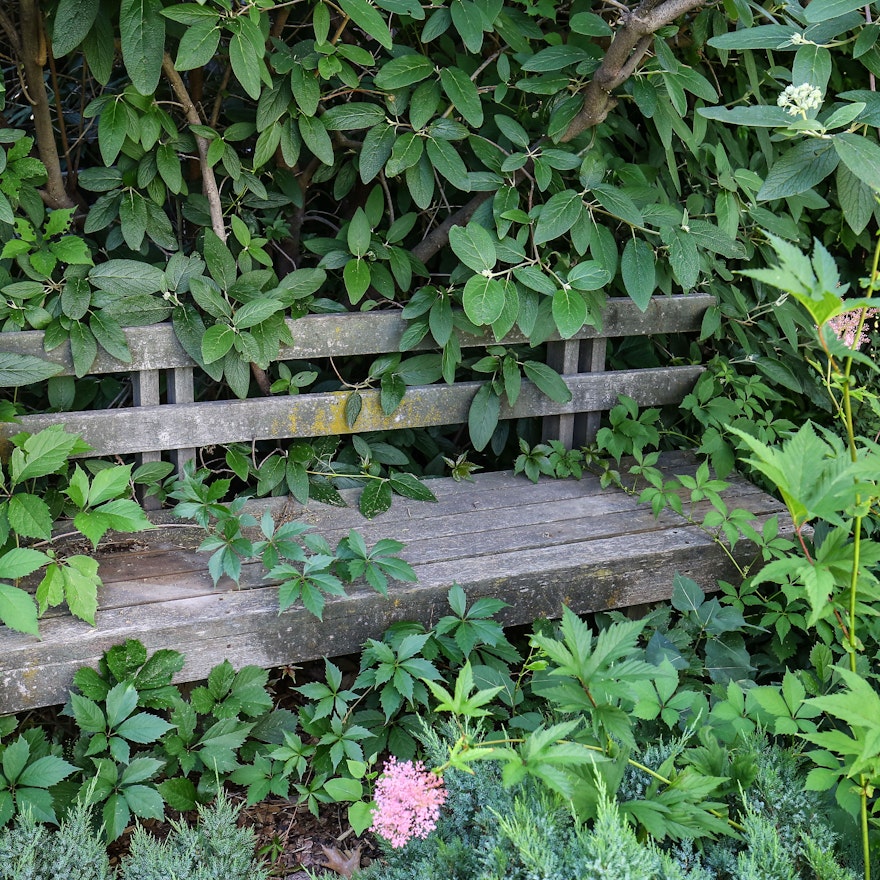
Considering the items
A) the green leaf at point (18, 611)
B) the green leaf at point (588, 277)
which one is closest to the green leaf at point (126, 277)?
the green leaf at point (18, 611)

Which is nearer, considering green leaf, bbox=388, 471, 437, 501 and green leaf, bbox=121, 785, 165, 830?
green leaf, bbox=121, 785, 165, 830

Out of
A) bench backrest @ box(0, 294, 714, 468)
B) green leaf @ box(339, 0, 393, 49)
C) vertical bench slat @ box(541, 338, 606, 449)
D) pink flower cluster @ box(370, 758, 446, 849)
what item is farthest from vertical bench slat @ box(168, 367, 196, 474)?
pink flower cluster @ box(370, 758, 446, 849)

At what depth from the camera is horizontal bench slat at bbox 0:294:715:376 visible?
8.46 feet

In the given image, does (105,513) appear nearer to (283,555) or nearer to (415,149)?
(283,555)

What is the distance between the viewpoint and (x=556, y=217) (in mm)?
2658

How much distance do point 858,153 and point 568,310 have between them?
3.13 ft

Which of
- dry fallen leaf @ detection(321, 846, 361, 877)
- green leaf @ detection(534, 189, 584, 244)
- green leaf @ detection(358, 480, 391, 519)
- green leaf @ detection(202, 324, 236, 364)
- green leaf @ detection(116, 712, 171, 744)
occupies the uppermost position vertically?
green leaf @ detection(534, 189, 584, 244)

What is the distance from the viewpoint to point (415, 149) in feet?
8.76

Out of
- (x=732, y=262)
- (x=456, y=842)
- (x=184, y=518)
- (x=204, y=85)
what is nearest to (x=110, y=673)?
(x=184, y=518)

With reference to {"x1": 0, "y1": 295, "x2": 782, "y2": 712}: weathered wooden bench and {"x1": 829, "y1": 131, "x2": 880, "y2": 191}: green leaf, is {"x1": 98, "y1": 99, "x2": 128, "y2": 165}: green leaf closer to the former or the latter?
{"x1": 0, "y1": 295, "x2": 782, "y2": 712}: weathered wooden bench

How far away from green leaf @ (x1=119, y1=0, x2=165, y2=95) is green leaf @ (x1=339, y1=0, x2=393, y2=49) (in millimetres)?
449

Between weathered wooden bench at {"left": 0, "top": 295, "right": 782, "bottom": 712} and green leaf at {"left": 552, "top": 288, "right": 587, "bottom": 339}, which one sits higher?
green leaf at {"left": 552, "top": 288, "right": 587, "bottom": 339}

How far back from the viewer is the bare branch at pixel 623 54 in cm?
236

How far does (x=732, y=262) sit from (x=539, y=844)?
2.54 m
